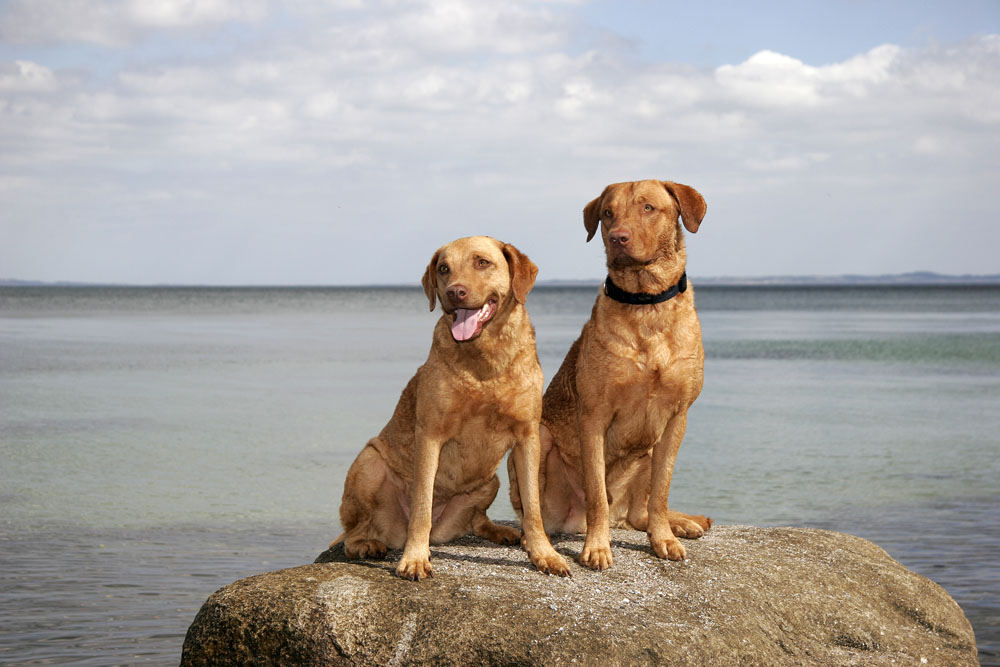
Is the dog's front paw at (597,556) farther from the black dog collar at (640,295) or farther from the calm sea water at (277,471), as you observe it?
the calm sea water at (277,471)

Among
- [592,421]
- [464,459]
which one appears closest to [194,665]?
[464,459]

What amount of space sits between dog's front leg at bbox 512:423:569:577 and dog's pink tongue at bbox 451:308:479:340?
682 millimetres

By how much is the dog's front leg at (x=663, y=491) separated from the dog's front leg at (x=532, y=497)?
0.69m

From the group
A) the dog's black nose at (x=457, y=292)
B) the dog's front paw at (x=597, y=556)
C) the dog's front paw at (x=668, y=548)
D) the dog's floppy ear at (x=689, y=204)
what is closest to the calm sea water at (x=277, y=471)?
the dog's front paw at (x=668, y=548)

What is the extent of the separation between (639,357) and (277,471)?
9603 millimetres

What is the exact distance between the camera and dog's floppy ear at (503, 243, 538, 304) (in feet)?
18.9

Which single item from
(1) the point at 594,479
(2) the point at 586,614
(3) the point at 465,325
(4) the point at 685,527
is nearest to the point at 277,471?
(4) the point at 685,527

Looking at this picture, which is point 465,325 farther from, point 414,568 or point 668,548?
point 668,548

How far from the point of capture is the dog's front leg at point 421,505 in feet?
19.0

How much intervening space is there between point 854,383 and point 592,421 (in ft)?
72.2

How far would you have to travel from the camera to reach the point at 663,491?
6.30m

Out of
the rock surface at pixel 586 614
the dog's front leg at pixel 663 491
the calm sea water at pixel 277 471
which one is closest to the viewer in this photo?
the rock surface at pixel 586 614

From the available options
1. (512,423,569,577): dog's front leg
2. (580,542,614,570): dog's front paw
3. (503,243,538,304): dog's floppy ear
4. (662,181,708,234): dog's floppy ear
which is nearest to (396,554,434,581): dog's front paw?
(512,423,569,577): dog's front leg

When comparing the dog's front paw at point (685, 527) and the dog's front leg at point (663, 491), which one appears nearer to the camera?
the dog's front leg at point (663, 491)
